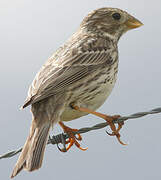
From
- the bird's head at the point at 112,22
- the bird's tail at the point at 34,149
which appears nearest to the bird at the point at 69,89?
the bird's tail at the point at 34,149

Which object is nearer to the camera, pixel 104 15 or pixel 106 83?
pixel 106 83

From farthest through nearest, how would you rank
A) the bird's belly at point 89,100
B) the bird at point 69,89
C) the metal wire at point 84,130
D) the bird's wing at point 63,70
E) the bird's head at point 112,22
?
the bird's head at point 112,22, the bird's belly at point 89,100, the bird's wing at point 63,70, the bird at point 69,89, the metal wire at point 84,130

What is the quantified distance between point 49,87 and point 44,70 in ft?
2.23

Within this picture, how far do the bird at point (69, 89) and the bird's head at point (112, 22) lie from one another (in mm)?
358

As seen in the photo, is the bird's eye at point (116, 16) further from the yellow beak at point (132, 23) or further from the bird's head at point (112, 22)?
the yellow beak at point (132, 23)

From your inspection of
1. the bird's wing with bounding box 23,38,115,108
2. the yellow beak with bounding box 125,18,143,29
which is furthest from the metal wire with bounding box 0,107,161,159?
the yellow beak with bounding box 125,18,143,29

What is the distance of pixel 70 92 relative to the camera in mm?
5770

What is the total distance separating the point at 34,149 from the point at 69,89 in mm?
947

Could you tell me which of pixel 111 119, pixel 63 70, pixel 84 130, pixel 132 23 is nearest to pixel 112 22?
pixel 132 23

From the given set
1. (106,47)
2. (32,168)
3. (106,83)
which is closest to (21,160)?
(32,168)

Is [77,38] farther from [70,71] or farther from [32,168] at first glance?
[32,168]

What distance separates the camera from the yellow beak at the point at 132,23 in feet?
24.4

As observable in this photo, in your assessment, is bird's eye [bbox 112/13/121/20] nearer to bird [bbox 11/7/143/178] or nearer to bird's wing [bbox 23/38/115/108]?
bird [bbox 11/7/143/178]

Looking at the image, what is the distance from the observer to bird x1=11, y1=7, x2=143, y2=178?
17.7ft
